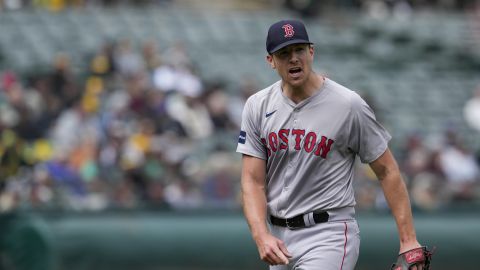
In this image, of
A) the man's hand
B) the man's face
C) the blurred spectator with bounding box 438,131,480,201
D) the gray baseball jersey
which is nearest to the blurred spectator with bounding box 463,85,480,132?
the blurred spectator with bounding box 438,131,480,201

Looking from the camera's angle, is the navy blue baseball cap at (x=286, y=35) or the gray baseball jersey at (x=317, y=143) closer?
the navy blue baseball cap at (x=286, y=35)

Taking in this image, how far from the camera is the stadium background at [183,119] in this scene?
33.3 ft

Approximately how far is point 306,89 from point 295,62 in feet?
0.70

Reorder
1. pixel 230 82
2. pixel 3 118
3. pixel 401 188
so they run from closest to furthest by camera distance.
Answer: pixel 401 188 < pixel 3 118 < pixel 230 82

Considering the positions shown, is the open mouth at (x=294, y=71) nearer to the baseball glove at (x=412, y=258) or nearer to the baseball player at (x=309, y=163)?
the baseball player at (x=309, y=163)

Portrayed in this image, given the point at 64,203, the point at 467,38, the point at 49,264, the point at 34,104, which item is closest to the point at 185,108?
the point at 34,104

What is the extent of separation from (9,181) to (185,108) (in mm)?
2767

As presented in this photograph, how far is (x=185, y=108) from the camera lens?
1325cm

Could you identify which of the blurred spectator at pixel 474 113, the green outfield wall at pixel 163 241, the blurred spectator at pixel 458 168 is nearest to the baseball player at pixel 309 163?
the green outfield wall at pixel 163 241

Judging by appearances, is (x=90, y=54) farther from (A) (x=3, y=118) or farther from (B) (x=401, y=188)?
(B) (x=401, y=188)

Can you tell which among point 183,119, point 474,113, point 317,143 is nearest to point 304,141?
point 317,143

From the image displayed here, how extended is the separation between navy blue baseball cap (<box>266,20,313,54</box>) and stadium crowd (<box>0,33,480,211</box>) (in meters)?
5.37

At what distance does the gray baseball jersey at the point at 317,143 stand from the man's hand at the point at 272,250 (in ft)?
0.88

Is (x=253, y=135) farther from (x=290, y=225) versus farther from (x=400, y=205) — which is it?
(x=400, y=205)
